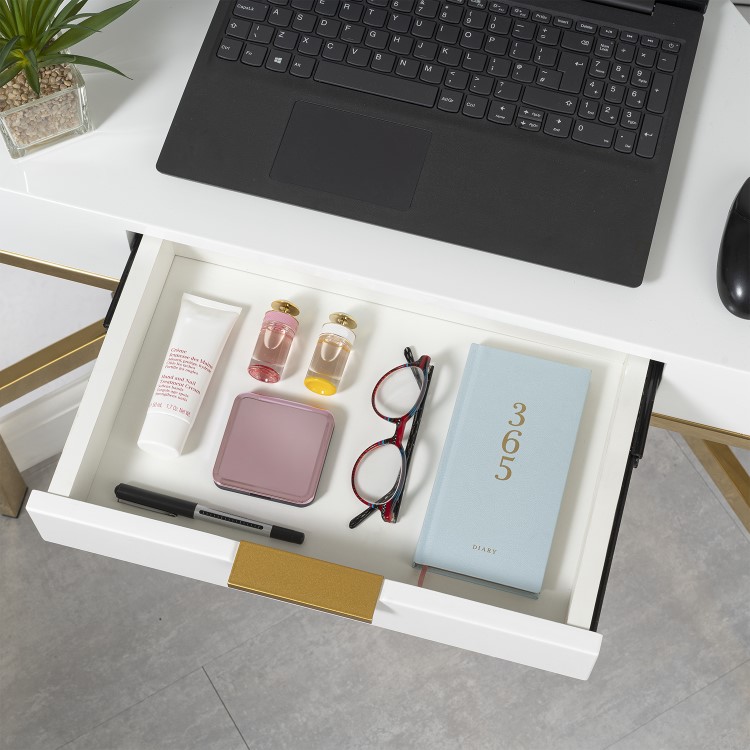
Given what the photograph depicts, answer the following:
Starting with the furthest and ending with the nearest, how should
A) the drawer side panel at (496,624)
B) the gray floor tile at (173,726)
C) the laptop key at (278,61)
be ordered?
the gray floor tile at (173,726) < the laptop key at (278,61) < the drawer side panel at (496,624)

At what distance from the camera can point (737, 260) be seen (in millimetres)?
649

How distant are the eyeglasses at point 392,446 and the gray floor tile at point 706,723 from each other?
0.71 metres

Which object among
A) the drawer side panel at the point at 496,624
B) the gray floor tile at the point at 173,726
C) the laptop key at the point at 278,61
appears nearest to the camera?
the drawer side panel at the point at 496,624

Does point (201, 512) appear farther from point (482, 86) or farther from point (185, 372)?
point (482, 86)

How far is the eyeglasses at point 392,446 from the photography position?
2.24 ft

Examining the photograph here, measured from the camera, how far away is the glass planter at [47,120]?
25.7 inches

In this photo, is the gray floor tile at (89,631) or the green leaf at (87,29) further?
the gray floor tile at (89,631)

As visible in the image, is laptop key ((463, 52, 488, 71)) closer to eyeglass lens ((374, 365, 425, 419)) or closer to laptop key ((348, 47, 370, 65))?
laptop key ((348, 47, 370, 65))

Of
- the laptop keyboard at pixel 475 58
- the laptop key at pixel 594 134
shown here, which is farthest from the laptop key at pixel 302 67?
the laptop key at pixel 594 134

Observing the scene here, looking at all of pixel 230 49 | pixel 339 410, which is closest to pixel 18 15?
pixel 230 49

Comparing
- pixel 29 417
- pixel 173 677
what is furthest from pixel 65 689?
pixel 29 417

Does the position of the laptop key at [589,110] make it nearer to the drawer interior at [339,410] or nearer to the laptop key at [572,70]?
the laptop key at [572,70]

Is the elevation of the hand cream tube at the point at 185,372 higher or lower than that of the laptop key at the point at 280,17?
lower

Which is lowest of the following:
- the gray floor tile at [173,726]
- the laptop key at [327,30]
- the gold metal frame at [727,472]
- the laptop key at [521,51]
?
the gray floor tile at [173,726]
